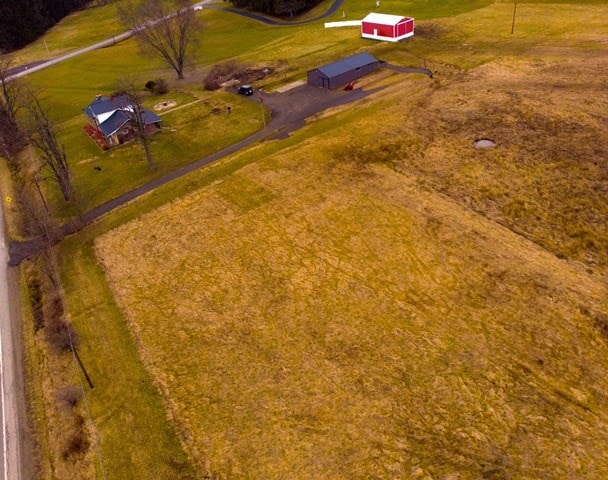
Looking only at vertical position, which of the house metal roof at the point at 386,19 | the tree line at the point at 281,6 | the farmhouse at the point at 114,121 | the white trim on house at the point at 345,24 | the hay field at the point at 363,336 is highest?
the tree line at the point at 281,6

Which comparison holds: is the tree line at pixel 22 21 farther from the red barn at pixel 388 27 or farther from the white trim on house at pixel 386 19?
the white trim on house at pixel 386 19

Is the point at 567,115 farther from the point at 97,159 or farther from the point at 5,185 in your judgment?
the point at 5,185

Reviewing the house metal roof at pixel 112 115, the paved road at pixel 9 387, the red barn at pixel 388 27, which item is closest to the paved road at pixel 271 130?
the paved road at pixel 9 387

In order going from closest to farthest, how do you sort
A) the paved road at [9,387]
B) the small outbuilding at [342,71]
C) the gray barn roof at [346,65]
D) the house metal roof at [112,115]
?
the paved road at [9,387], the house metal roof at [112,115], the small outbuilding at [342,71], the gray barn roof at [346,65]

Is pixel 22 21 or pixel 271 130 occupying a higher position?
pixel 22 21

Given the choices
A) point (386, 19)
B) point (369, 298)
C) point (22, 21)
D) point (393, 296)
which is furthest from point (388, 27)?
point (22, 21)

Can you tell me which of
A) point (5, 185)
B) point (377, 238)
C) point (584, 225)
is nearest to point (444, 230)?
point (377, 238)

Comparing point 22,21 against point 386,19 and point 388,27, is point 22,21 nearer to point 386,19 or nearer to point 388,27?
point 386,19
